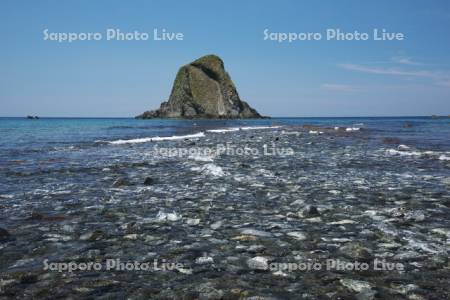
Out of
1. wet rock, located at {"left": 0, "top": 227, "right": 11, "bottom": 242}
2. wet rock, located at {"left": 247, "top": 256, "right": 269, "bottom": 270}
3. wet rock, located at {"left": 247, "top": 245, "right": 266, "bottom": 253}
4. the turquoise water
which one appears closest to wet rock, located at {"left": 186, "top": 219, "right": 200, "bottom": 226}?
wet rock, located at {"left": 247, "top": 245, "right": 266, "bottom": 253}

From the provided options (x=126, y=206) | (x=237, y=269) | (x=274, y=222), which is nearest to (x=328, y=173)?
(x=274, y=222)

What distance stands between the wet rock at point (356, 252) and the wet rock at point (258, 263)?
1.21 metres

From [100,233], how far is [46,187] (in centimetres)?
522

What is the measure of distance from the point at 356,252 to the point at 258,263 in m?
1.51

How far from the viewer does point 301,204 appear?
318 inches

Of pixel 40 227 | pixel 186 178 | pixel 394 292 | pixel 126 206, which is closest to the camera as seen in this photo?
pixel 394 292

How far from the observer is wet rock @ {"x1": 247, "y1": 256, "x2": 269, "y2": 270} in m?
4.75

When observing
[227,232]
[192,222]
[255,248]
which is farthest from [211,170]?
[255,248]

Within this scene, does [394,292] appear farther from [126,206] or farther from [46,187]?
[46,187]

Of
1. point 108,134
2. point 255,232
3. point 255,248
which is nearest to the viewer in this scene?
point 255,248

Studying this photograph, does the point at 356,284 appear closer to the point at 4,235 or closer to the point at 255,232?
the point at 255,232

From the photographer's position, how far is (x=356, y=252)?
17.0 feet

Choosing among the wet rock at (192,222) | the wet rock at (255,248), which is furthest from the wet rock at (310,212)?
the wet rock at (192,222)

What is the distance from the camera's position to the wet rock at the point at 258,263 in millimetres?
4746
